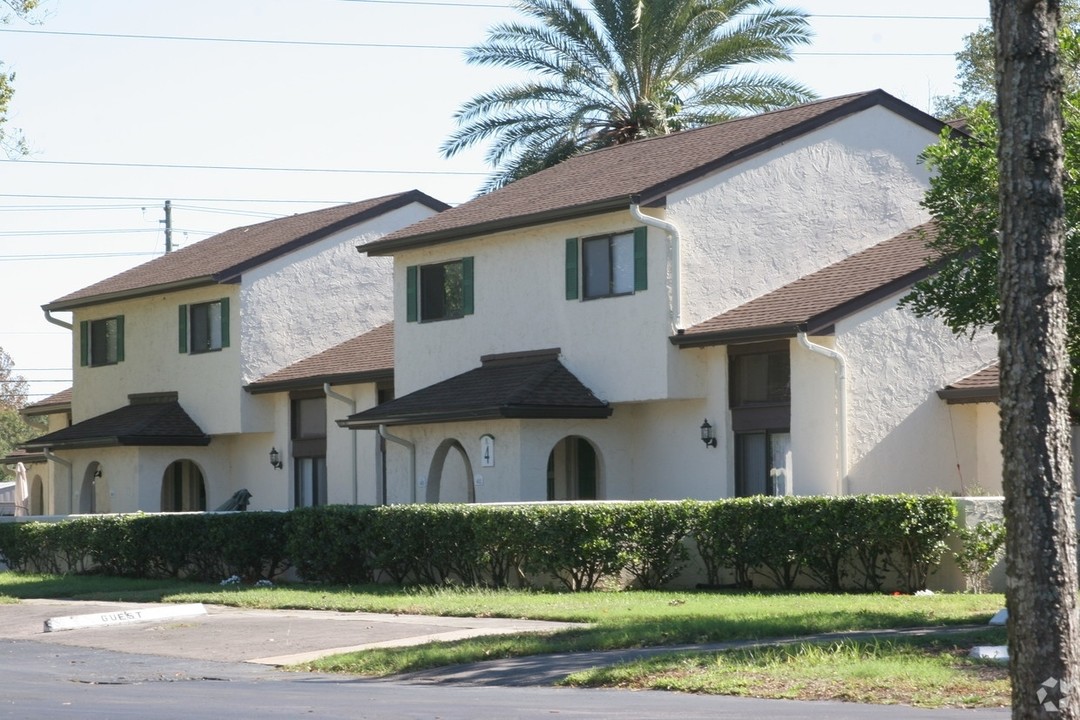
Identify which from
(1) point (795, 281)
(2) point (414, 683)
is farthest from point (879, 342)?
(2) point (414, 683)

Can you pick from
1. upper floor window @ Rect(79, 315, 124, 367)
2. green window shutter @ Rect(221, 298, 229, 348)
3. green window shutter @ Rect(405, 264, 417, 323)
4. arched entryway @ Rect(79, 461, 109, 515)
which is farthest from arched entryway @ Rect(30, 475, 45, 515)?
green window shutter @ Rect(405, 264, 417, 323)

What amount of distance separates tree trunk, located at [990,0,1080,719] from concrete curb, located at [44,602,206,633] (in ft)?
46.5

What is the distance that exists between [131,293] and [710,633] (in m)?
23.5

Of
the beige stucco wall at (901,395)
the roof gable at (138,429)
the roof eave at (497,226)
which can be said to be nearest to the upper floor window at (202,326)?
the roof gable at (138,429)

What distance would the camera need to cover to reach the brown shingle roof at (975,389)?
23.8 meters

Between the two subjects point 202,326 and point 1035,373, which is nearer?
point 1035,373

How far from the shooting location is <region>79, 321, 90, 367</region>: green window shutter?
38344mm

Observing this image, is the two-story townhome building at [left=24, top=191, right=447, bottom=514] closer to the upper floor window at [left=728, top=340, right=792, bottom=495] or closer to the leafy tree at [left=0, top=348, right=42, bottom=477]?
the upper floor window at [left=728, top=340, right=792, bottom=495]

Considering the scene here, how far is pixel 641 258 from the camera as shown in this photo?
82.9 feet

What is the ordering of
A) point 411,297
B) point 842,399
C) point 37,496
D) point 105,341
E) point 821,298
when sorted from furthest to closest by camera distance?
point 37,496
point 105,341
point 411,297
point 821,298
point 842,399

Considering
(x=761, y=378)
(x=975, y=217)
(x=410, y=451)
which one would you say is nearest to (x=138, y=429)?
(x=410, y=451)

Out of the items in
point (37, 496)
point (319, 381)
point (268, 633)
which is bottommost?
point (268, 633)

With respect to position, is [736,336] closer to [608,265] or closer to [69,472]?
[608,265]

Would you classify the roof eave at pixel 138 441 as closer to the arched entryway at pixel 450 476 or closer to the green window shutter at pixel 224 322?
the green window shutter at pixel 224 322
